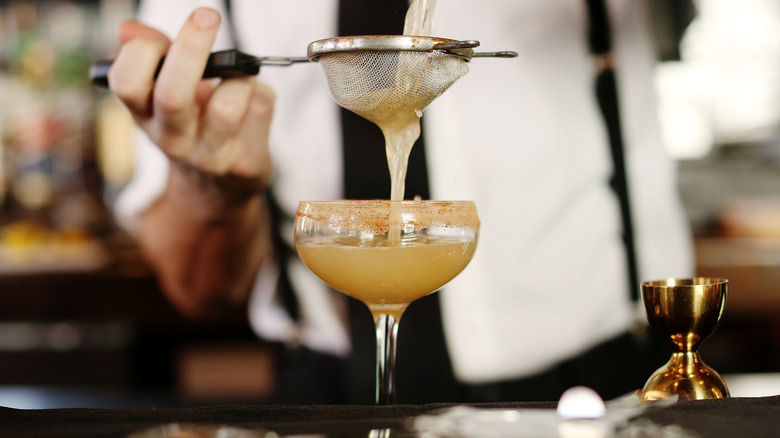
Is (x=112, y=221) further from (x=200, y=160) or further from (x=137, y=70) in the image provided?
(x=137, y=70)

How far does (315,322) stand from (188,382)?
7.34ft

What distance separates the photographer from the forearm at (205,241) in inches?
59.8

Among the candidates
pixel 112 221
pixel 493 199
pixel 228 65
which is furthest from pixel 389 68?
pixel 112 221

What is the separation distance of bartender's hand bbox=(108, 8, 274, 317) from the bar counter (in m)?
0.50

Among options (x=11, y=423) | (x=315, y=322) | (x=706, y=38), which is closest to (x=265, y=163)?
(x=315, y=322)

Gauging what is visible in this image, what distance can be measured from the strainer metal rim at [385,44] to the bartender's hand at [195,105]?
0.64 feet

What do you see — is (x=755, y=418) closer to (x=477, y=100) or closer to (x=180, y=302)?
(x=477, y=100)

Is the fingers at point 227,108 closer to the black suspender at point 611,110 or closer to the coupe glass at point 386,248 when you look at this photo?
the coupe glass at point 386,248

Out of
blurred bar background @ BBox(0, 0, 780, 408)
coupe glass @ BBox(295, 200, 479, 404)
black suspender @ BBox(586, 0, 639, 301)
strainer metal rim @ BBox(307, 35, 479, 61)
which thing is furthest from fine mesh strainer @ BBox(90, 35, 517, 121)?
blurred bar background @ BBox(0, 0, 780, 408)

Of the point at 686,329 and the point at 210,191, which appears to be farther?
the point at 210,191

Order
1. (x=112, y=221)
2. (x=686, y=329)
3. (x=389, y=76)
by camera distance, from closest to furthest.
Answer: (x=686, y=329), (x=389, y=76), (x=112, y=221)

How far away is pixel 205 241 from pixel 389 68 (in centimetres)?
79

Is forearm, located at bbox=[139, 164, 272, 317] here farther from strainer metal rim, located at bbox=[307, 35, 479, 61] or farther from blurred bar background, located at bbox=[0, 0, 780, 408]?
blurred bar background, located at bbox=[0, 0, 780, 408]

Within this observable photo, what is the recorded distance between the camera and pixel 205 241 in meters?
1.66
